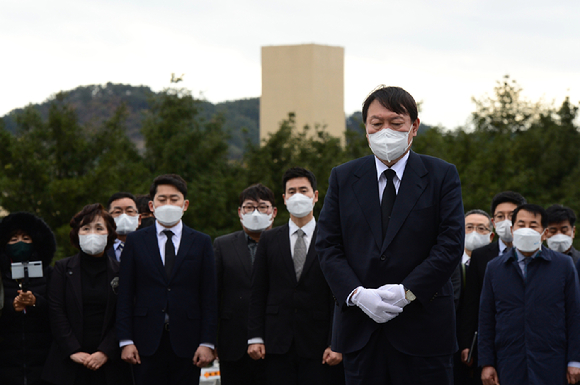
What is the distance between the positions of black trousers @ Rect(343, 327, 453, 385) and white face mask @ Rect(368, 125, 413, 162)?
0.88 metres

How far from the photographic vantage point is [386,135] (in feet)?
11.9

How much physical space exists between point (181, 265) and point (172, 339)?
601mm

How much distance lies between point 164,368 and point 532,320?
2.98 metres

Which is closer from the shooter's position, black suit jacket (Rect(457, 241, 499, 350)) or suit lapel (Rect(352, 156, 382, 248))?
suit lapel (Rect(352, 156, 382, 248))

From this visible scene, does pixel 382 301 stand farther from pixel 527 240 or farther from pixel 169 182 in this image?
pixel 169 182

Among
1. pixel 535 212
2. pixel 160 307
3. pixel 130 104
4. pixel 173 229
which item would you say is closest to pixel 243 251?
pixel 173 229

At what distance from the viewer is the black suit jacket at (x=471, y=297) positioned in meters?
6.59

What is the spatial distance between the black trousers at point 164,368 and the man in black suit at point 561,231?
12.4ft

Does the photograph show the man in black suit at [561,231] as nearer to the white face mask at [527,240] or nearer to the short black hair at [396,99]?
the white face mask at [527,240]

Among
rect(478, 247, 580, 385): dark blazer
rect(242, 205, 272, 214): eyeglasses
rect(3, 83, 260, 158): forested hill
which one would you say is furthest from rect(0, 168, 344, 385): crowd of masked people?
rect(3, 83, 260, 158): forested hill

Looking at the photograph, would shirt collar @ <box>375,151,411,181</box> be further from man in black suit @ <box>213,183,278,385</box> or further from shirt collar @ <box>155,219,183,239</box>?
man in black suit @ <box>213,183,278,385</box>

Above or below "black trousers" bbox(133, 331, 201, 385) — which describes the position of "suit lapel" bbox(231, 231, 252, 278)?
above

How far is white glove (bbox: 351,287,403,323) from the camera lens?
3332 millimetres

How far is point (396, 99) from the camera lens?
3.61 meters
